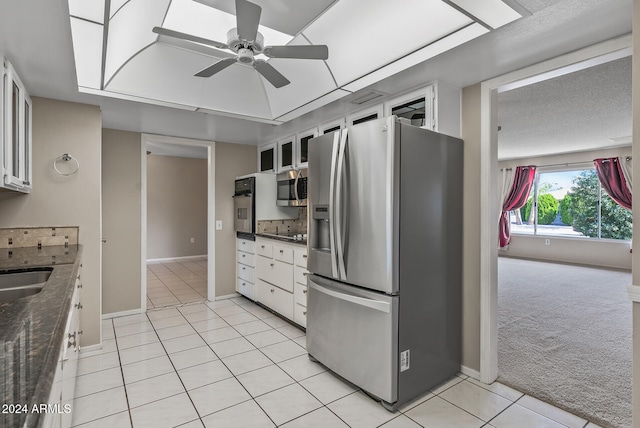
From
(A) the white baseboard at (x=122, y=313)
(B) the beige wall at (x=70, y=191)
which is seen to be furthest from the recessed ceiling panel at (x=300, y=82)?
(A) the white baseboard at (x=122, y=313)

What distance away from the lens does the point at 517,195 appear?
819cm

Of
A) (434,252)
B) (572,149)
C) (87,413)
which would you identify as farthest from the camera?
(572,149)

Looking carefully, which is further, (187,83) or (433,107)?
(187,83)

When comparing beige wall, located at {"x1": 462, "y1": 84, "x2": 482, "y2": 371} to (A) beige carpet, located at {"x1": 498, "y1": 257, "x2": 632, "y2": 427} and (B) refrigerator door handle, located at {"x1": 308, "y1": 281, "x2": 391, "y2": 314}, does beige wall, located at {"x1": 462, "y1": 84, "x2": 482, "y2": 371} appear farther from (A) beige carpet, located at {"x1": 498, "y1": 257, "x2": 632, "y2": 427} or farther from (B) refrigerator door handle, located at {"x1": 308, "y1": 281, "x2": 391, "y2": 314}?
(B) refrigerator door handle, located at {"x1": 308, "y1": 281, "x2": 391, "y2": 314}

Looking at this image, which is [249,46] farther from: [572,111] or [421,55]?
[572,111]

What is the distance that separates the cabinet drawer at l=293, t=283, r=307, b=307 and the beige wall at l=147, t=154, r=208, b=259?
5.50 m

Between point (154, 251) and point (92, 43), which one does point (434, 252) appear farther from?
point (154, 251)

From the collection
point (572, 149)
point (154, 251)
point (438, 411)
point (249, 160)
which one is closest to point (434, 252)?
Answer: point (438, 411)

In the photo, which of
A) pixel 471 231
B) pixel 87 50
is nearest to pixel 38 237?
pixel 87 50

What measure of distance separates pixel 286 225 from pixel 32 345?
380cm

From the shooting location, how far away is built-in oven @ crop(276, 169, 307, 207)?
4.03m

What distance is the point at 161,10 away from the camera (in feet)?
6.38

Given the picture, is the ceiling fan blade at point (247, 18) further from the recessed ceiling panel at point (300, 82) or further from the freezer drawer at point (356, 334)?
the freezer drawer at point (356, 334)

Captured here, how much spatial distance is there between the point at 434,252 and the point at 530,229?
7.38m
